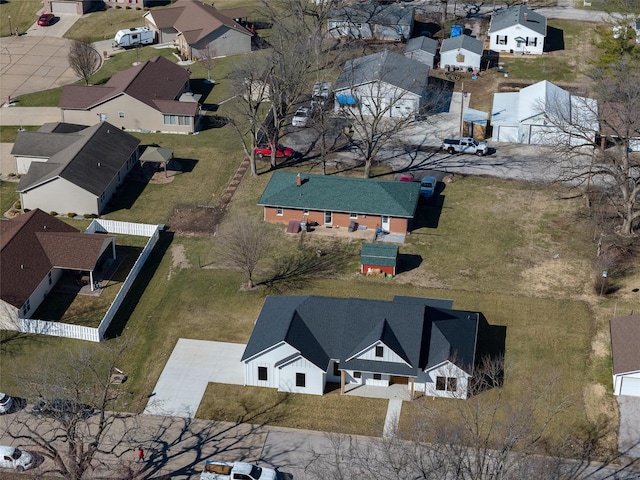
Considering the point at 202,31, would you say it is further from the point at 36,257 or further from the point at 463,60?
the point at 36,257

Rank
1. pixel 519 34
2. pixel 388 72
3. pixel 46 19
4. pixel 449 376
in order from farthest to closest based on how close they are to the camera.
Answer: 1. pixel 46 19
2. pixel 519 34
3. pixel 388 72
4. pixel 449 376

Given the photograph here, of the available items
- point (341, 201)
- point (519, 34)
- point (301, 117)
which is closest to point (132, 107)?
point (301, 117)

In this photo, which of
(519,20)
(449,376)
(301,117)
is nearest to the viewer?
(449,376)

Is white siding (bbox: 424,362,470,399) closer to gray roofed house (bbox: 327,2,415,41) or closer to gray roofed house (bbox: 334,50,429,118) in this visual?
gray roofed house (bbox: 334,50,429,118)

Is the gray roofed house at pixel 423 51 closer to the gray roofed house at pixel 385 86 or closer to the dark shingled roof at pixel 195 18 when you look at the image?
the gray roofed house at pixel 385 86

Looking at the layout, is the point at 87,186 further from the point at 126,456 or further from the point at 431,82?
the point at 431,82

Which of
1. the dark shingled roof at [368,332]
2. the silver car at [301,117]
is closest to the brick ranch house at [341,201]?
the dark shingled roof at [368,332]

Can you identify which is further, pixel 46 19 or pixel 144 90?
pixel 46 19

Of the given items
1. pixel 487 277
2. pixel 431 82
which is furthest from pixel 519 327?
pixel 431 82
